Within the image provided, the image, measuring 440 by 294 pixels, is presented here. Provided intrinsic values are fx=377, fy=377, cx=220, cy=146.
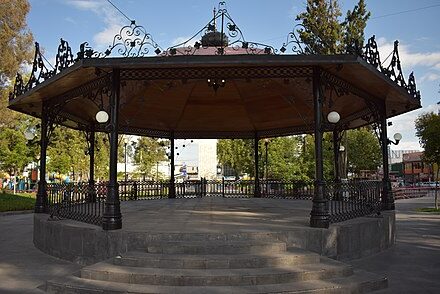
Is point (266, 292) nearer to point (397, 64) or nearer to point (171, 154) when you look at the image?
point (397, 64)

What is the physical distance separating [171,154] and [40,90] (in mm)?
9057

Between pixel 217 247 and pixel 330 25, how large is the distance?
25928 millimetres

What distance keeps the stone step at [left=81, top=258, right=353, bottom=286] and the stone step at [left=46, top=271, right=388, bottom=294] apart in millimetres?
104

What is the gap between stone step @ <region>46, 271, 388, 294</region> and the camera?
581 centimetres

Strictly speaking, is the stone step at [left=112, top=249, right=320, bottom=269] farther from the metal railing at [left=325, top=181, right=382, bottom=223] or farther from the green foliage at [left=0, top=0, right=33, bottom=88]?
the green foliage at [left=0, top=0, right=33, bottom=88]

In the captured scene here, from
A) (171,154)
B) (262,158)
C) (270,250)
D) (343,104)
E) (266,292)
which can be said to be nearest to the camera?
(266,292)

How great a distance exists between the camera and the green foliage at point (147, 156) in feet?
173

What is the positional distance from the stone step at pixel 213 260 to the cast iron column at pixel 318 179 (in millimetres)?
1412

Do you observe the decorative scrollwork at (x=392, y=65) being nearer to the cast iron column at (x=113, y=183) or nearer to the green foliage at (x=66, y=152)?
the cast iron column at (x=113, y=183)

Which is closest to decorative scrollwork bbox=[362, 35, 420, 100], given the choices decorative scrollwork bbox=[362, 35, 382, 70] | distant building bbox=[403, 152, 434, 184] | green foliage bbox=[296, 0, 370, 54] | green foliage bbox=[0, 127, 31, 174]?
decorative scrollwork bbox=[362, 35, 382, 70]

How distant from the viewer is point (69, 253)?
28.7ft

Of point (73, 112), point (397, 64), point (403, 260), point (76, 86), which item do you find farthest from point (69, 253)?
point (397, 64)

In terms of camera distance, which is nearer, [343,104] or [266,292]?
[266,292]

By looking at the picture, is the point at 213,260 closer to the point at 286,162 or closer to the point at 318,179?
the point at 318,179
